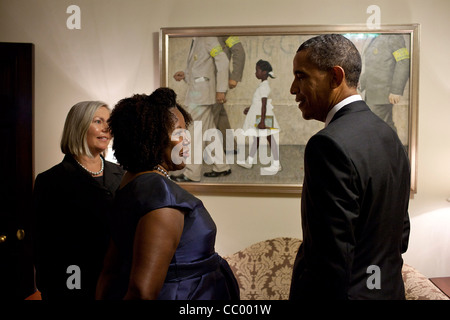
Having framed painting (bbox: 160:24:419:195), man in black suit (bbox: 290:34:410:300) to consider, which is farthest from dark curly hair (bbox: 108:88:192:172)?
framed painting (bbox: 160:24:419:195)

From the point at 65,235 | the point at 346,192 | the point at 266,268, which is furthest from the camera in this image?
the point at 266,268

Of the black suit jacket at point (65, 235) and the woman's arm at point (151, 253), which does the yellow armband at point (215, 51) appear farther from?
the woman's arm at point (151, 253)

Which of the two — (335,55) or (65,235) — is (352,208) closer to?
(335,55)

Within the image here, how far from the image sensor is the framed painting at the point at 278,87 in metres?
2.85

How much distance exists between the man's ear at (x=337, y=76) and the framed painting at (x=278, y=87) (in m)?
1.60

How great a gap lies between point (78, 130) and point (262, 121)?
1.41 m

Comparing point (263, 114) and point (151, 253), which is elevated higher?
point (263, 114)

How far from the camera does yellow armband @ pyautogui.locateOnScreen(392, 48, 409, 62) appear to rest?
2.84 meters

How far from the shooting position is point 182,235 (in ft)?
4.19

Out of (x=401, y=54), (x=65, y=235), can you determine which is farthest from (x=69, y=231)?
(x=401, y=54)

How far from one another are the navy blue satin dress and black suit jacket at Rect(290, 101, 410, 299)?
13.7 inches
